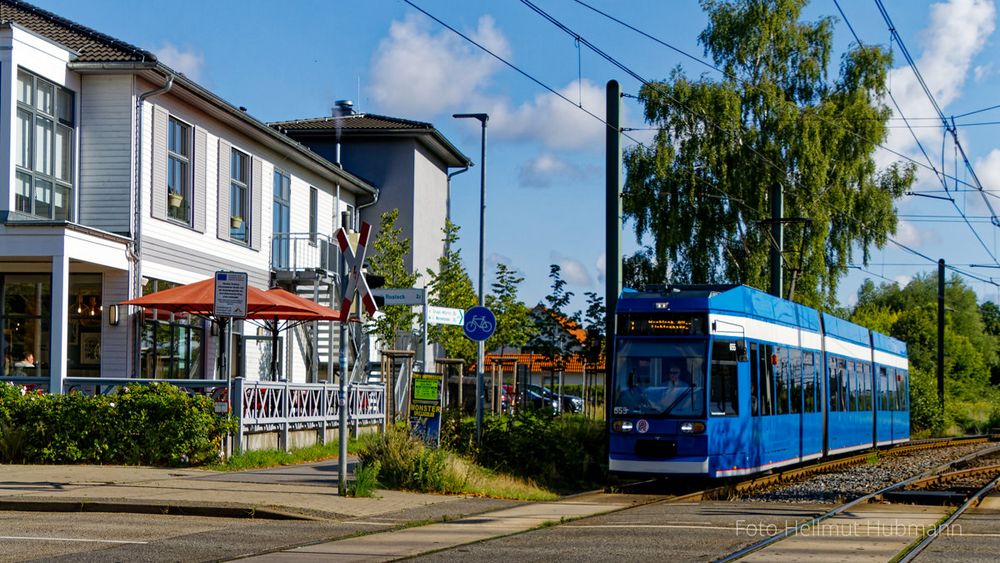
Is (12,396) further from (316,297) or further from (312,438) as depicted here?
(316,297)

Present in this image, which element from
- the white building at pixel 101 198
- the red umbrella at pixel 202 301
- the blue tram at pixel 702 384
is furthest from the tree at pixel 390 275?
the blue tram at pixel 702 384

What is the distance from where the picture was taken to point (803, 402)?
2244 cm

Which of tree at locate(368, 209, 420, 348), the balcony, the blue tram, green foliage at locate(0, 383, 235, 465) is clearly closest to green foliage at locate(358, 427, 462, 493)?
the blue tram

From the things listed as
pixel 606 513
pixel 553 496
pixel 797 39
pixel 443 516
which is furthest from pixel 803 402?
pixel 797 39

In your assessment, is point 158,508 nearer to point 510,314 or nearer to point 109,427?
point 109,427

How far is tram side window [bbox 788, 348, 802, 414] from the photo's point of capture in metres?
21.9

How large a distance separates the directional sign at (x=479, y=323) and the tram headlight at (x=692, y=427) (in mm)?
3621

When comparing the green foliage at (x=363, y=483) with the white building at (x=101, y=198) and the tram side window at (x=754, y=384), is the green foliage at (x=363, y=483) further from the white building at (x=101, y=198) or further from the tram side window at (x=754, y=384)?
the white building at (x=101, y=198)

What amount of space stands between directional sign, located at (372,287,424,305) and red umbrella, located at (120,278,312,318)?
5.72 feet

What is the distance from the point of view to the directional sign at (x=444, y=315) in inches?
846

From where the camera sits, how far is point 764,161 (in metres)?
41.7

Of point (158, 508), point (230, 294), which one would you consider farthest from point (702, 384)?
point (158, 508)

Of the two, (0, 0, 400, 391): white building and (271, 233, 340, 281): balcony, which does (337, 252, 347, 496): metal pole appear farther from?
(271, 233, 340, 281): balcony

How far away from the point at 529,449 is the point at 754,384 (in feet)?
12.3
